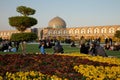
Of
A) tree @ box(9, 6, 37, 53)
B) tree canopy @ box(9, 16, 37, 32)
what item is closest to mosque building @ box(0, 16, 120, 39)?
tree @ box(9, 6, 37, 53)

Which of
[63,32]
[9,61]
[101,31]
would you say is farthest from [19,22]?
[63,32]

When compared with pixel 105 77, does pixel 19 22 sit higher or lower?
higher

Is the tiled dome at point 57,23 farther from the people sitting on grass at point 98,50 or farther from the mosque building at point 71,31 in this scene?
the people sitting on grass at point 98,50

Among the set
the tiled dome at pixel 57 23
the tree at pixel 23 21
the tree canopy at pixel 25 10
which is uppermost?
the tiled dome at pixel 57 23

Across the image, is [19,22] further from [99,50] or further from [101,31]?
[101,31]

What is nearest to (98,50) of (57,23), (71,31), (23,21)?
(23,21)

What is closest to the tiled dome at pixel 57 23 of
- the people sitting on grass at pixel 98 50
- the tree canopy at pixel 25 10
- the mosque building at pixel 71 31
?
the mosque building at pixel 71 31

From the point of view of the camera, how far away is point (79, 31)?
83.1 m

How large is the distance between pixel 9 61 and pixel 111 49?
15.1 m

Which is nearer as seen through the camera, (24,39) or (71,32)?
(24,39)

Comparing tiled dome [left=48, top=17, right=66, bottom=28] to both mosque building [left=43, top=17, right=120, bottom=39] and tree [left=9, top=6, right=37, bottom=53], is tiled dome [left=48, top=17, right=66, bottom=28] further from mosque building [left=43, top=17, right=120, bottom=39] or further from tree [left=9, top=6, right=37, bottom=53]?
tree [left=9, top=6, right=37, bottom=53]

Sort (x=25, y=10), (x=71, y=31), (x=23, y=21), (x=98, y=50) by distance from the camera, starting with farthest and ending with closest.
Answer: (x=71, y=31) < (x=25, y=10) < (x=23, y=21) < (x=98, y=50)

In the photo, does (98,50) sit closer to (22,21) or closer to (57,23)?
(22,21)

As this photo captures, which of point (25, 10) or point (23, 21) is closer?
point (23, 21)
